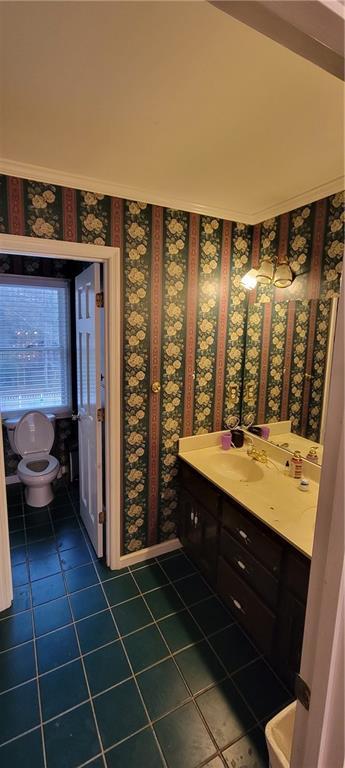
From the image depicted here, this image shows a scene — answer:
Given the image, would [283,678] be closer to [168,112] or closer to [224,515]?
[224,515]

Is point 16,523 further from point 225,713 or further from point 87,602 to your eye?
point 225,713

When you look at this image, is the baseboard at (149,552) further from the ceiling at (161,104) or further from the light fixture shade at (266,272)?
the ceiling at (161,104)

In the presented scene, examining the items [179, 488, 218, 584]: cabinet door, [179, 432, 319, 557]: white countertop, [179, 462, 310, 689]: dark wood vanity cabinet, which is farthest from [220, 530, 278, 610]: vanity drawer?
[179, 432, 319, 557]: white countertop

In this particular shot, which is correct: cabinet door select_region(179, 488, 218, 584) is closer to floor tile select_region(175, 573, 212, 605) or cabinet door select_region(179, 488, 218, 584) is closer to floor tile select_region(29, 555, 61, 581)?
floor tile select_region(175, 573, 212, 605)

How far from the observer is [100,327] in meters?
2.09

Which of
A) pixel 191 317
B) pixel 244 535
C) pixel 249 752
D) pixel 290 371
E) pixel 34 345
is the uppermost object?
pixel 191 317

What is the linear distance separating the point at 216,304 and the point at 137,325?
63 centimetres

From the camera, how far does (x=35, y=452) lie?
3.20 meters

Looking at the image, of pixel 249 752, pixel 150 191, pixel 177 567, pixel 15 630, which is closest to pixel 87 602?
pixel 15 630

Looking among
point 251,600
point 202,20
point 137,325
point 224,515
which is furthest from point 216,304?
point 251,600

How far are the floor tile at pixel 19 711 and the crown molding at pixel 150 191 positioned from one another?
250 centimetres

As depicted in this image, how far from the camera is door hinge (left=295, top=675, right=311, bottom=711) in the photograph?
658mm

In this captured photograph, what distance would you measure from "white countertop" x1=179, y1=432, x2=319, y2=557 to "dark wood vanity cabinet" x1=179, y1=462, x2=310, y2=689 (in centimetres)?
5

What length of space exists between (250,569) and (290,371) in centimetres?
119
